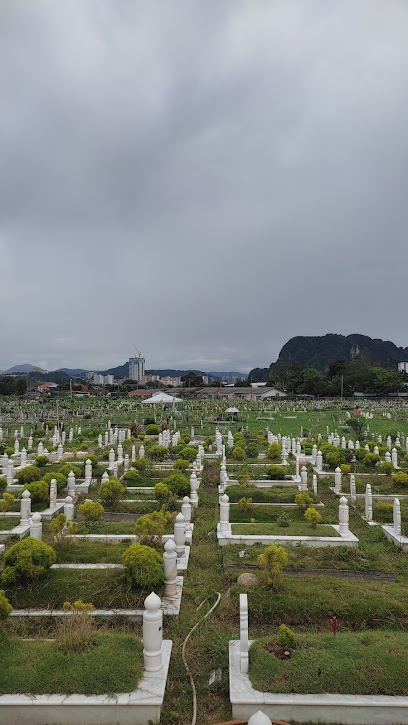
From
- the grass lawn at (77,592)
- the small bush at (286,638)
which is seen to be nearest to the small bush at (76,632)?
the grass lawn at (77,592)

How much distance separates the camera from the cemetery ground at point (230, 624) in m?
4.21

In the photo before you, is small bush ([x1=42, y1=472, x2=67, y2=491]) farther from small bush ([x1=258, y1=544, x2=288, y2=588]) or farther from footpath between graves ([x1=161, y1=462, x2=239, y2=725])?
small bush ([x1=258, y1=544, x2=288, y2=588])

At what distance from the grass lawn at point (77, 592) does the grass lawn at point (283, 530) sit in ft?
9.57

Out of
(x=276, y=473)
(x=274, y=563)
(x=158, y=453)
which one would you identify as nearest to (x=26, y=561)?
(x=274, y=563)

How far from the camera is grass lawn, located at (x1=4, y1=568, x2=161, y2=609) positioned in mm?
5820

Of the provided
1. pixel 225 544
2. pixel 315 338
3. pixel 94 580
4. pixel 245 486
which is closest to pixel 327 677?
pixel 94 580

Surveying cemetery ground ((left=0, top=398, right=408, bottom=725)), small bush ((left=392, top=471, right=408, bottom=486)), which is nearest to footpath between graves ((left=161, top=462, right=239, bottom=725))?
cemetery ground ((left=0, top=398, right=408, bottom=725))

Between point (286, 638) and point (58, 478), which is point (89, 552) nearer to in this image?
point (286, 638)

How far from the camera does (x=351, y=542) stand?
8141 millimetres

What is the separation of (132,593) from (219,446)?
12155 mm

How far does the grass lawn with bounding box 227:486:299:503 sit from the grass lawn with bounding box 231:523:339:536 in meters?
2.21

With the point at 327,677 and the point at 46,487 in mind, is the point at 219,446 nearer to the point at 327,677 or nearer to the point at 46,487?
the point at 46,487

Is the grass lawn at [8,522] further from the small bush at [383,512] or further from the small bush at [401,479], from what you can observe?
the small bush at [401,479]

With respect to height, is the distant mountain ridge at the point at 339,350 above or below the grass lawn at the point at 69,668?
above
